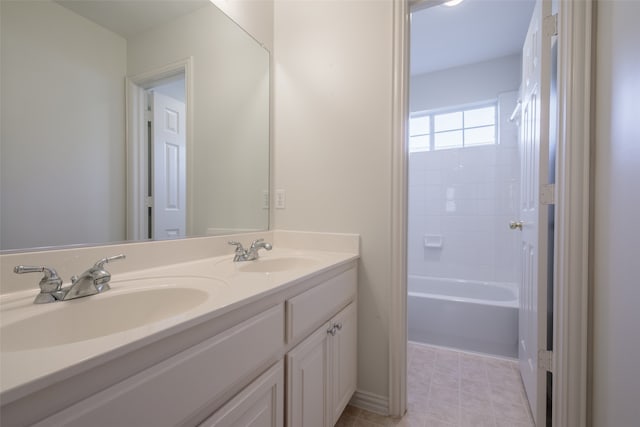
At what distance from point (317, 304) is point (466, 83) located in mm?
2945

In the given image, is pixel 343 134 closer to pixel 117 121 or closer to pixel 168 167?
pixel 168 167

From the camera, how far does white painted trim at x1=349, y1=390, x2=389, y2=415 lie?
1.44m

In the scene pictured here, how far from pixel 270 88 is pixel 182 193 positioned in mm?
897

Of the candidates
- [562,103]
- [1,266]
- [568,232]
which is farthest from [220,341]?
[562,103]

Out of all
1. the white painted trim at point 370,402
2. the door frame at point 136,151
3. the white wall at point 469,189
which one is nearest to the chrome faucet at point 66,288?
the door frame at point 136,151

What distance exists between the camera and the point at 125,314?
78cm

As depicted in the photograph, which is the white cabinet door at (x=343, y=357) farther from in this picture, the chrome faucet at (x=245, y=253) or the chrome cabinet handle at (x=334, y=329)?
the chrome faucet at (x=245, y=253)

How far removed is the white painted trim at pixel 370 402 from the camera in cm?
144

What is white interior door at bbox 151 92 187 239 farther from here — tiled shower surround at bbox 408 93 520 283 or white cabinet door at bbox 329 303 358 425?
tiled shower surround at bbox 408 93 520 283

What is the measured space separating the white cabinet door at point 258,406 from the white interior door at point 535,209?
3.92 feet

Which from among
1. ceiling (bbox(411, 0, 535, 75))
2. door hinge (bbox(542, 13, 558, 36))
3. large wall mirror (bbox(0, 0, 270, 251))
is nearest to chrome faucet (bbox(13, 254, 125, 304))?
large wall mirror (bbox(0, 0, 270, 251))

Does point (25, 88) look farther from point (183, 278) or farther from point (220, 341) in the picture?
point (220, 341)

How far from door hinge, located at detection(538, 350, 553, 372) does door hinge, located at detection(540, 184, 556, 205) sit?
26.3 inches

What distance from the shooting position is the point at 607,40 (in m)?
0.97
